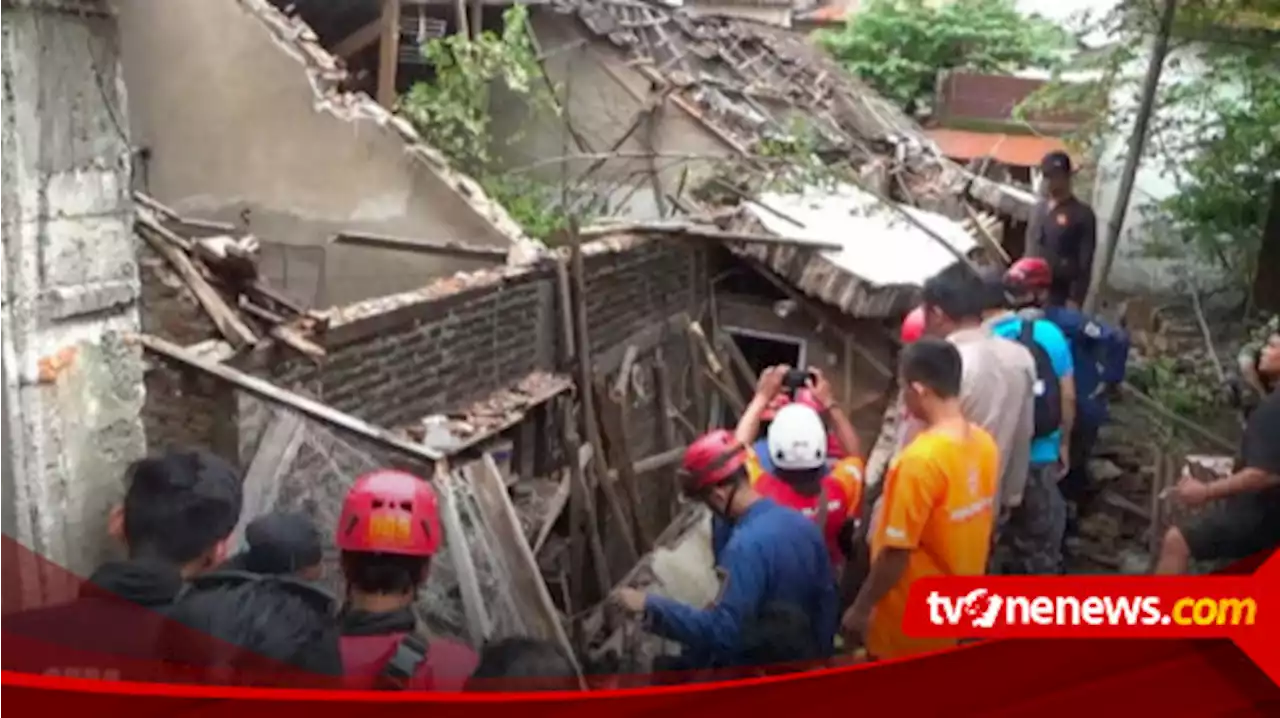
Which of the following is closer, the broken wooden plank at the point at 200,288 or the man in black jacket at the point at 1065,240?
the broken wooden plank at the point at 200,288

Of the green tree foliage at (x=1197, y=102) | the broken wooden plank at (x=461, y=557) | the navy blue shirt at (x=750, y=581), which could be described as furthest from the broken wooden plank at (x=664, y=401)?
the green tree foliage at (x=1197, y=102)

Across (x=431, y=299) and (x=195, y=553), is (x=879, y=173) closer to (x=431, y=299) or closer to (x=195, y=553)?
(x=431, y=299)

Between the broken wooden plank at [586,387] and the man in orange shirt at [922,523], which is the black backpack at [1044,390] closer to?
the man in orange shirt at [922,523]

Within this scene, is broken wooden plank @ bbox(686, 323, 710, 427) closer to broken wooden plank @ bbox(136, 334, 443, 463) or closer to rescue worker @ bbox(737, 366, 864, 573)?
rescue worker @ bbox(737, 366, 864, 573)

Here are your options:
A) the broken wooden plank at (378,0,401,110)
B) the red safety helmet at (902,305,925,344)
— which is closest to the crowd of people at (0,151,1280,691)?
the red safety helmet at (902,305,925,344)

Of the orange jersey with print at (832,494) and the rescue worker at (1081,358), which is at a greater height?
the rescue worker at (1081,358)

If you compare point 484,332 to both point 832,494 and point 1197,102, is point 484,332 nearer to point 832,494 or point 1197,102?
point 832,494
